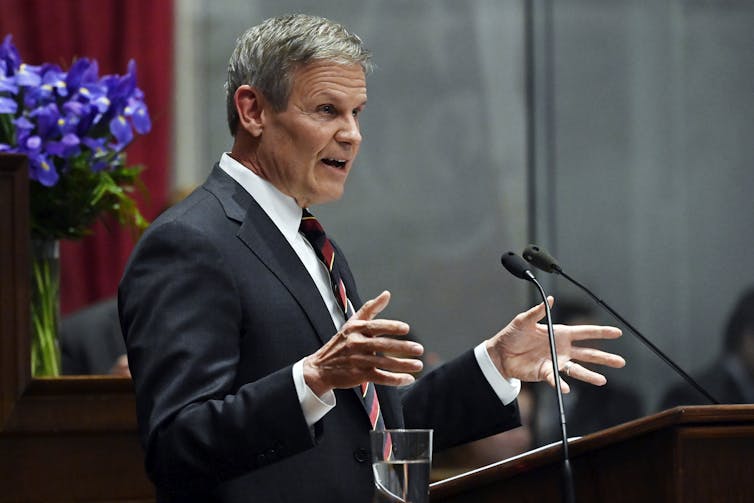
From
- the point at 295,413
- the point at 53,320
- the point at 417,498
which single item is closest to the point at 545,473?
the point at 417,498

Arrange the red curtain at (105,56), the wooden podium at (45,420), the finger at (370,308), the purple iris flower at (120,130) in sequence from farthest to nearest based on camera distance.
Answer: the red curtain at (105,56), the purple iris flower at (120,130), the wooden podium at (45,420), the finger at (370,308)

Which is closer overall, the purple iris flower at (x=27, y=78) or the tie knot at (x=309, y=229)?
the tie knot at (x=309, y=229)

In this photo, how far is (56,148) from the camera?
8.16 feet

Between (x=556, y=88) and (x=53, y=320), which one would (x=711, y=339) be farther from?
(x=53, y=320)

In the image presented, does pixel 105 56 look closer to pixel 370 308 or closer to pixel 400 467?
pixel 370 308

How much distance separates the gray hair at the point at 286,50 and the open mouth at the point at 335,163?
0.37ft

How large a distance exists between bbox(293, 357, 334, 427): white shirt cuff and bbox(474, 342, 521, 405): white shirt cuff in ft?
1.56

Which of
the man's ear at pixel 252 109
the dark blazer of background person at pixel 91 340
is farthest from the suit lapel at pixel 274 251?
the dark blazer of background person at pixel 91 340

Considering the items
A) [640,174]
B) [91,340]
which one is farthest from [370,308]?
[640,174]

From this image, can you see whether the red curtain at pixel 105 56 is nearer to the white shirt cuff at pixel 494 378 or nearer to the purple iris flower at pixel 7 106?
the purple iris flower at pixel 7 106

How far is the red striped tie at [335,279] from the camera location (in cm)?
189

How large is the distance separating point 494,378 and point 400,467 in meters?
0.59

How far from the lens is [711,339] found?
4816 millimetres

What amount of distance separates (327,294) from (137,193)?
8.09ft
